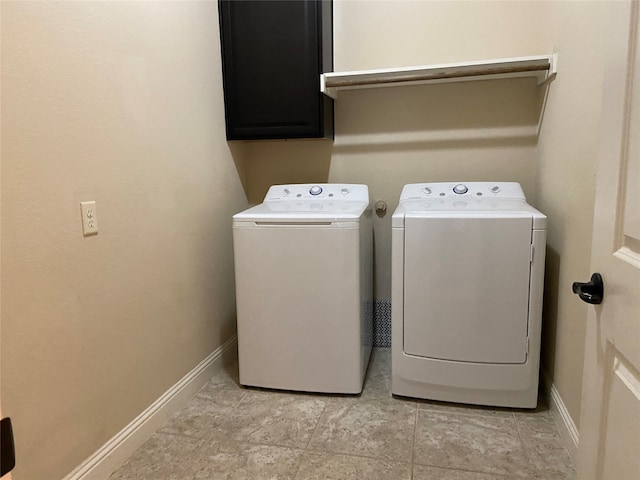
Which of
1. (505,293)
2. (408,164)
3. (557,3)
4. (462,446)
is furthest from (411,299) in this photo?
(557,3)

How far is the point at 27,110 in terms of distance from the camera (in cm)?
126

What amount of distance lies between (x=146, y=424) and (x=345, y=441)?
80 cm

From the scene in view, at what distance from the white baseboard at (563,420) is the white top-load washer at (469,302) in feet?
0.28

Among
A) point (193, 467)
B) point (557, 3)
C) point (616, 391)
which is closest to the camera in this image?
point (616, 391)

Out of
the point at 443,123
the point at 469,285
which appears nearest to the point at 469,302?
the point at 469,285

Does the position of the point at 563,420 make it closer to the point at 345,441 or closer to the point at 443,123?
the point at 345,441

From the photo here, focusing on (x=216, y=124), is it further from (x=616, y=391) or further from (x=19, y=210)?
(x=616, y=391)

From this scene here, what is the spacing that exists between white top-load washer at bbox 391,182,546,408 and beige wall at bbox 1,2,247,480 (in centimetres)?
99

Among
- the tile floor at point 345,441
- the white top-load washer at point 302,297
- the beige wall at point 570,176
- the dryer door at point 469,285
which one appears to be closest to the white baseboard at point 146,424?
the tile floor at point 345,441

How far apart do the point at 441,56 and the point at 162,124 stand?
148 cm

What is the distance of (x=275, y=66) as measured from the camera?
231cm

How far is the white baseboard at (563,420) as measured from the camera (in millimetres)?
1634

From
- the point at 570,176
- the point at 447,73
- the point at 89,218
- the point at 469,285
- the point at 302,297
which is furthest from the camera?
the point at 447,73

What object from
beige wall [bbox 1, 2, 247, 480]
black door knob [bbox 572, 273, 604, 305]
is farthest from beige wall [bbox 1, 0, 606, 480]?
black door knob [bbox 572, 273, 604, 305]
